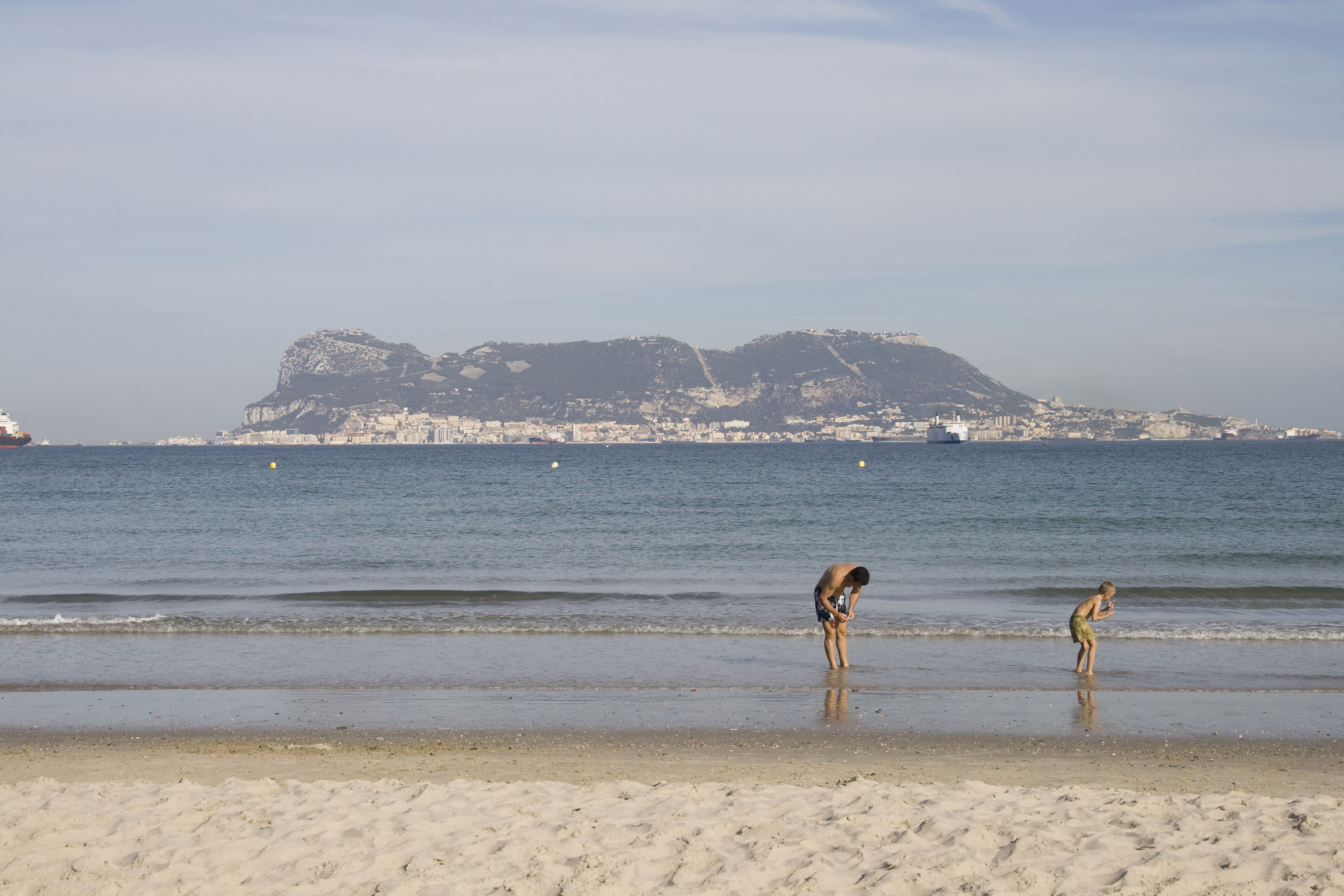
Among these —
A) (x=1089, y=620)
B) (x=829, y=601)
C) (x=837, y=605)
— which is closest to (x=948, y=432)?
(x=1089, y=620)

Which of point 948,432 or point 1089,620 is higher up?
point 948,432

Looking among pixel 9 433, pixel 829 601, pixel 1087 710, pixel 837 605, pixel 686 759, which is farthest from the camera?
pixel 9 433

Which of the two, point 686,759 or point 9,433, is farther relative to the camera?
point 9,433

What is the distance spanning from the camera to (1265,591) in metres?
Answer: 18.8

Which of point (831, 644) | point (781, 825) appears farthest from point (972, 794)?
point (831, 644)

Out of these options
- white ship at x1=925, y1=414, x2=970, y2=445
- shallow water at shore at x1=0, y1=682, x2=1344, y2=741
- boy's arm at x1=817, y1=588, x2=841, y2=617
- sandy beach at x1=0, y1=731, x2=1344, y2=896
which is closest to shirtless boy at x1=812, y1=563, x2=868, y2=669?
boy's arm at x1=817, y1=588, x2=841, y2=617

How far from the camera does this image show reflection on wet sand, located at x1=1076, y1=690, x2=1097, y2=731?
962 cm

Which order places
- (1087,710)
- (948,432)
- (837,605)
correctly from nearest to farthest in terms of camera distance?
(1087,710), (837,605), (948,432)

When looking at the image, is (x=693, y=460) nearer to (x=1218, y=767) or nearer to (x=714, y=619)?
(x=714, y=619)

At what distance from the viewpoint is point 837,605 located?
1213 cm

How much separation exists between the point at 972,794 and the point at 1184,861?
160 cm

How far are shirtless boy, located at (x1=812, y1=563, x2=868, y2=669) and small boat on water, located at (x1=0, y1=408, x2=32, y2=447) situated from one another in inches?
6610

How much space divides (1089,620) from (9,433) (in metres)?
171

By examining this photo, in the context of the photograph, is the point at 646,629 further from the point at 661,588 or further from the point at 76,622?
the point at 76,622
